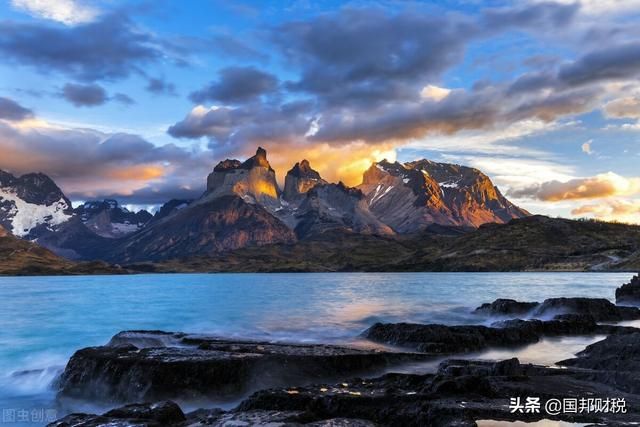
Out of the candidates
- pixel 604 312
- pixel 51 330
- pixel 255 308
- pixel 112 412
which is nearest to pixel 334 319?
pixel 255 308

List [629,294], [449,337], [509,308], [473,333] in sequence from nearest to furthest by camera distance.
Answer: [449,337] → [473,333] → [509,308] → [629,294]

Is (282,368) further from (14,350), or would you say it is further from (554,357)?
(14,350)

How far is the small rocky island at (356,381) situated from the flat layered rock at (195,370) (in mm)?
63

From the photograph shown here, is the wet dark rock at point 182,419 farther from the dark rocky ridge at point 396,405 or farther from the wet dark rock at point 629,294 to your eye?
the wet dark rock at point 629,294

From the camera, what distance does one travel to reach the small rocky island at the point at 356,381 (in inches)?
759

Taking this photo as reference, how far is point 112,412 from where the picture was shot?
2005 centimetres

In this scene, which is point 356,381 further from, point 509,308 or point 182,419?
point 509,308

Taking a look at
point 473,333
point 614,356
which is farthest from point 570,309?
point 614,356

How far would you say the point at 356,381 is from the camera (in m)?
25.3

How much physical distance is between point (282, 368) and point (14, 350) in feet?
114

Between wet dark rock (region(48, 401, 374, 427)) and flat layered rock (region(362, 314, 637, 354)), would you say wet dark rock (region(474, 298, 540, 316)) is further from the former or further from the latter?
wet dark rock (region(48, 401, 374, 427))

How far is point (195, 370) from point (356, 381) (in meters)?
10.0

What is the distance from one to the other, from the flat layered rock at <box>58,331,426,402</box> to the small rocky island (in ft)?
0.21

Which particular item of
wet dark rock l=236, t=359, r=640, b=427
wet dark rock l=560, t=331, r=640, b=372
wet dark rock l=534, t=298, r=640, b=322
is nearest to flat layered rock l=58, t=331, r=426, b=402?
wet dark rock l=236, t=359, r=640, b=427
